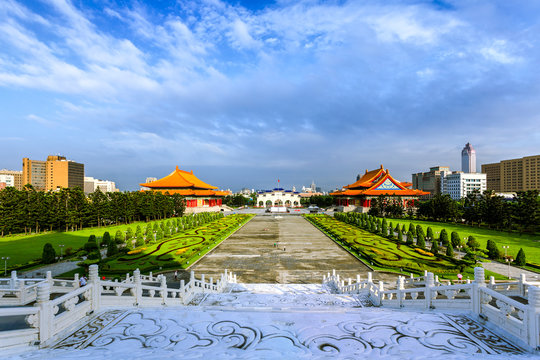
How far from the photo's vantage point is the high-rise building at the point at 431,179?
134250 mm

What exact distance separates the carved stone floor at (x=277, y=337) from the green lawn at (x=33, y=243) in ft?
63.7

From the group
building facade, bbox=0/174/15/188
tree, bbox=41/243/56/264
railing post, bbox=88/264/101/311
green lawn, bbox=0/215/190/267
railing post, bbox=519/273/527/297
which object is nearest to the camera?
railing post, bbox=88/264/101/311

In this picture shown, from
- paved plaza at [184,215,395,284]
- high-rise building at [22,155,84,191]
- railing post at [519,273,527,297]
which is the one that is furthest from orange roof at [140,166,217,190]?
high-rise building at [22,155,84,191]

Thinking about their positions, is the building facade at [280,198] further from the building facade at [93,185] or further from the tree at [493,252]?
the building facade at [93,185]

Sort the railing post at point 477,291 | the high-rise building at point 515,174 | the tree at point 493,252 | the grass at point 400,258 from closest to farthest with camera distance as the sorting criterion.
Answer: the railing post at point 477,291 → the grass at point 400,258 → the tree at point 493,252 → the high-rise building at point 515,174

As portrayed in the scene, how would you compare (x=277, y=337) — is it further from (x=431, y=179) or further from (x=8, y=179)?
(x=8, y=179)

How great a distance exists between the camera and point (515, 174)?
371 ft

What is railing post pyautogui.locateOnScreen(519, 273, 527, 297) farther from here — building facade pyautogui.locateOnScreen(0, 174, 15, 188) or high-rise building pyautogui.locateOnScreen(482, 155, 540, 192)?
building facade pyautogui.locateOnScreen(0, 174, 15, 188)

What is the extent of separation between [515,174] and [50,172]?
190 m

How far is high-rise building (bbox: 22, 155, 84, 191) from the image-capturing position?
10975cm

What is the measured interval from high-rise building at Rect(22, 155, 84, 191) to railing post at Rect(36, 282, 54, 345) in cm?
12494

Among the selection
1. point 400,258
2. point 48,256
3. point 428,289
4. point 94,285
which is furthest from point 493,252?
point 48,256

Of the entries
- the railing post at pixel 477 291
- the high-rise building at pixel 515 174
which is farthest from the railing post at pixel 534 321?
the high-rise building at pixel 515 174

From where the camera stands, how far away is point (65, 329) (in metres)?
5.52
